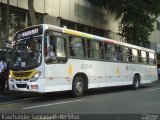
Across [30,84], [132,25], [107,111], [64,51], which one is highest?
[132,25]

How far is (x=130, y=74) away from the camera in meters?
21.3

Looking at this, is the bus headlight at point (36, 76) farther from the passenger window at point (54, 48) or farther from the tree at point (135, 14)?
the tree at point (135, 14)

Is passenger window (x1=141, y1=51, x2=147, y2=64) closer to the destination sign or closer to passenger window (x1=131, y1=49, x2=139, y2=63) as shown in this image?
passenger window (x1=131, y1=49, x2=139, y2=63)

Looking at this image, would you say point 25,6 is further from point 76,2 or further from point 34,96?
point 34,96

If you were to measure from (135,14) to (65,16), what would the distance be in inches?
259

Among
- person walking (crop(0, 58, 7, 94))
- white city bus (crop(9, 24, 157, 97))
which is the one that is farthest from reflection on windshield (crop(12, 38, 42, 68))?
person walking (crop(0, 58, 7, 94))

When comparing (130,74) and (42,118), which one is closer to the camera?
(42,118)

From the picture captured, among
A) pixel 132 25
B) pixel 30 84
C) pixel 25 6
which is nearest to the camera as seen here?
pixel 30 84

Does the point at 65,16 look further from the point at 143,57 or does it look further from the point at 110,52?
the point at 110,52

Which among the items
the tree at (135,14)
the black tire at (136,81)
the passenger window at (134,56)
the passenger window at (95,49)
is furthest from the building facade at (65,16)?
the black tire at (136,81)

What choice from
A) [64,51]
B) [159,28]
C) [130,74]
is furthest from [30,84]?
[159,28]

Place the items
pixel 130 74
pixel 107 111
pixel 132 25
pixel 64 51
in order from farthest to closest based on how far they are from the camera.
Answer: pixel 132 25 → pixel 130 74 → pixel 64 51 → pixel 107 111

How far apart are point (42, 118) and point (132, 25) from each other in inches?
885

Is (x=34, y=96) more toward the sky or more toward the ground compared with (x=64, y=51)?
more toward the ground
